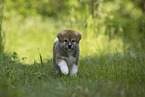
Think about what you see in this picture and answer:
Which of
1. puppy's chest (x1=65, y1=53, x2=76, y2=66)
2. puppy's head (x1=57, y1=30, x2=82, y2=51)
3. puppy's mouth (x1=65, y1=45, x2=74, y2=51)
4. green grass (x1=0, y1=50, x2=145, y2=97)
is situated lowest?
green grass (x1=0, y1=50, x2=145, y2=97)

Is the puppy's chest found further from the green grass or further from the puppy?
the green grass

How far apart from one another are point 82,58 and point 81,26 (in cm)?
109

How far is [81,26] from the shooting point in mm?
5934

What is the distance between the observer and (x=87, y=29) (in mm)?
6105

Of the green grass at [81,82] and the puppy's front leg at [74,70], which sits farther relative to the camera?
the puppy's front leg at [74,70]

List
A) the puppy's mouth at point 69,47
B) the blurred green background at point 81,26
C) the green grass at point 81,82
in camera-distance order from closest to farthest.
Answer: the green grass at point 81,82 < the puppy's mouth at point 69,47 < the blurred green background at point 81,26

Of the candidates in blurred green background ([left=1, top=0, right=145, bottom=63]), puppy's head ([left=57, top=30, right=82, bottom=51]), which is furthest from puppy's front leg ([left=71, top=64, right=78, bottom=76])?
blurred green background ([left=1, top=0, right=145, bottom=63])

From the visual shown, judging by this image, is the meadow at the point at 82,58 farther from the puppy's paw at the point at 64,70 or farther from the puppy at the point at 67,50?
the puppy at the point at 67,50

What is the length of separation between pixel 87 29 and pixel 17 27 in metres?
4.88

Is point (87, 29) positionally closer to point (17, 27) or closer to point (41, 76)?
point (41, 76)

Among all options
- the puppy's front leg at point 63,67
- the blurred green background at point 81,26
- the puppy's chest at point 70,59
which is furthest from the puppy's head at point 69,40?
the blurred green background at point 81,26

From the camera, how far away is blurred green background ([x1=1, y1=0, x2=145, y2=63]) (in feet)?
18.4

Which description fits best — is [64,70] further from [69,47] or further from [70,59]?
[69,47]

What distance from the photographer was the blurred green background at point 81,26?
5.60 metres
